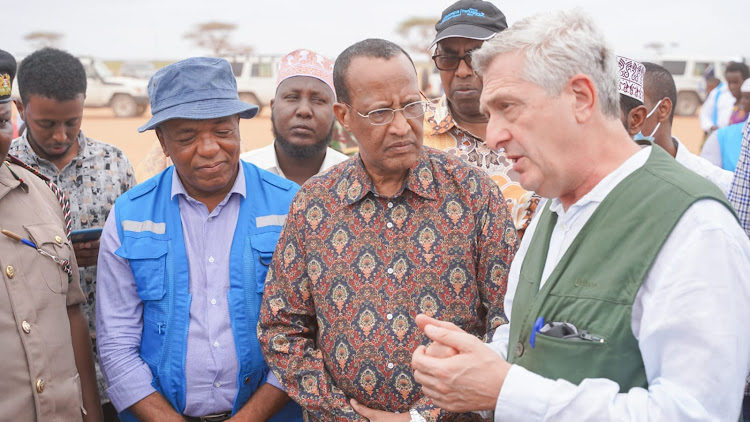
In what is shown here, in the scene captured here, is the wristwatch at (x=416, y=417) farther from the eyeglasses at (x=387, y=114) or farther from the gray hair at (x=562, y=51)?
the gray hair at (x=562, y=51)

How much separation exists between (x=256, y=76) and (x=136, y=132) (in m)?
5.27

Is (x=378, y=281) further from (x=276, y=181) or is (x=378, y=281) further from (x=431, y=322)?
(x=276, y=181)

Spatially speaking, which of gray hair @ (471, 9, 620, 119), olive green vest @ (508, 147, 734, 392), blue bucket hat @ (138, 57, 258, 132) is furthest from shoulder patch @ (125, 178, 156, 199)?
olive green vest @ (508, 147, 734, 392)

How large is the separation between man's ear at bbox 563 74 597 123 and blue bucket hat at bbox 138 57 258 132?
1603 millimetres

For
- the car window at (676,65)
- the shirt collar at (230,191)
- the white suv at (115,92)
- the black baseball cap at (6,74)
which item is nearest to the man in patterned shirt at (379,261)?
the shirt collar at (230,191)

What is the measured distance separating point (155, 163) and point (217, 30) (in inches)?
1674

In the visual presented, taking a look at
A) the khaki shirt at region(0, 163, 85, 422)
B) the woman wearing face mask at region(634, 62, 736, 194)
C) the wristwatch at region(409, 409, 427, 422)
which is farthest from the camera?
the woman wearing face mask at region(634, 62, 736, 194)

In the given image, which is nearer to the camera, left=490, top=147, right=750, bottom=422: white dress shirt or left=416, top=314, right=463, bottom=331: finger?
left=490, top=147, right=750, bottom=422: white dress shirt

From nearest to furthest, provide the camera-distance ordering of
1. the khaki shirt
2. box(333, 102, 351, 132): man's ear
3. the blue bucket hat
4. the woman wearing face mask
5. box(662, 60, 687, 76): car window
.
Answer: the khaki shirt
box(333, 102, 351, 132): man's ear
the blue bucket hat
the woman wearing face mask
box(662, 60, 687, 76): car window

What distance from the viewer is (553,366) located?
181 centimetres

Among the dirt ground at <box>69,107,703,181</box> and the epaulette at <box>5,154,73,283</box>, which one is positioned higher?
the epaulette at <box>5,154,73,283</box>

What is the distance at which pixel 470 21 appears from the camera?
373 centimetres

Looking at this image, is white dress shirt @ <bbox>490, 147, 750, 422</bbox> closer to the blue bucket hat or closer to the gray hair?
the gray hair

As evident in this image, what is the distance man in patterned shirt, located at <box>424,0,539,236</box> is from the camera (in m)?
3.67
